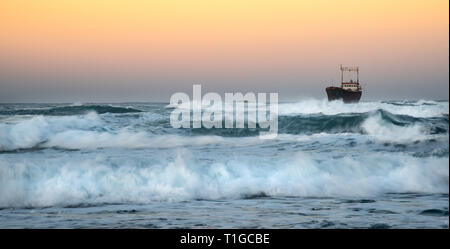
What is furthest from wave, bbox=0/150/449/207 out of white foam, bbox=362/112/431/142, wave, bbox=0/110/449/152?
wave, bbox=0/110/449/152

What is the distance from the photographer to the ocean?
7.93 meters

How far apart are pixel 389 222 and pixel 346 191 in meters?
2.40

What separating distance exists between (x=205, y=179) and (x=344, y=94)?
24851mm

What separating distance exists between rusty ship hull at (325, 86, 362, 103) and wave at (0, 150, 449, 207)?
22.2 metres

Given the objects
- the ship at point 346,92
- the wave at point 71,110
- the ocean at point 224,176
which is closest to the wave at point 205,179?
the ocean at point 224,176

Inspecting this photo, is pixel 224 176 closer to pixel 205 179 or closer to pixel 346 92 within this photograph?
pixel 205 179

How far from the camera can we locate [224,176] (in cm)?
1052

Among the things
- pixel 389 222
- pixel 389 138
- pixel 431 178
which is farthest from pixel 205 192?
pixel 389 138

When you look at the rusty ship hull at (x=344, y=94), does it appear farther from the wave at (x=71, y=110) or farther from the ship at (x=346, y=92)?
the wave at (x=71, y=110)

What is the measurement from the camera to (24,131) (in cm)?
1605

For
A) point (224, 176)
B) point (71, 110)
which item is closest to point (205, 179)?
point (224, 176)

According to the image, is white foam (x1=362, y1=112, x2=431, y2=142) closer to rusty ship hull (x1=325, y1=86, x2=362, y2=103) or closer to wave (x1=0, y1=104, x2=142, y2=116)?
wave (x1=0, y1=104, x2=142, y2=116)

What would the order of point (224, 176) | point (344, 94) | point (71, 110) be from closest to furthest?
point (224, 176) < point (71, 110) < point (344, 94)

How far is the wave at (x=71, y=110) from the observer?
20075 millimetres
